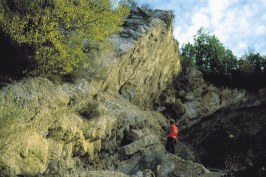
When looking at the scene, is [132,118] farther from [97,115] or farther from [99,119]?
[97,115]

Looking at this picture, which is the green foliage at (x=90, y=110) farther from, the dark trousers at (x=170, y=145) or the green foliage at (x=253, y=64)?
the green foliage at (x=253, y=64)

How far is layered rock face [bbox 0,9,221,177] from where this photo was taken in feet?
48.8

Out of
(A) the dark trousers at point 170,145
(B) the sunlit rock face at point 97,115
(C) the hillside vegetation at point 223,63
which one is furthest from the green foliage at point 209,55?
(A) the dark trousers at point 170,145

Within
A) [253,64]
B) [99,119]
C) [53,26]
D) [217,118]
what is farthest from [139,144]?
[253,64]

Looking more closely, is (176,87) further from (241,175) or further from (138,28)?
(241,175)

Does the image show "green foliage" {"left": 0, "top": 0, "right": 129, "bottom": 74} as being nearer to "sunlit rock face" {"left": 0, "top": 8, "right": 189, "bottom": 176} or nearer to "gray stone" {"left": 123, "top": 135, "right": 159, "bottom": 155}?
"sunlit rock face" {"left": 0, "top": 8, "right": 189, "bottom": 176}

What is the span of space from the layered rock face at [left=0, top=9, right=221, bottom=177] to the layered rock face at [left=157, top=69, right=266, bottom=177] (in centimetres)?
360

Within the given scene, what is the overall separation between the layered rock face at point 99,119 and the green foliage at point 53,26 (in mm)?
1164

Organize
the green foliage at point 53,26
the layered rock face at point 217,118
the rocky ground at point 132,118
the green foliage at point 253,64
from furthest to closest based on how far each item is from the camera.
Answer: the green foliage at point 253,64 < the layered rock face at point 217,118 < the green foliage at point 53,26 < the rocky ground at point 132,118

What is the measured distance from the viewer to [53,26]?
1742 cm

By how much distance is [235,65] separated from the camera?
41344 millimetres

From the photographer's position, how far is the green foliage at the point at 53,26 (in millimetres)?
16719

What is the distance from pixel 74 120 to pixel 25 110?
10.5 ft

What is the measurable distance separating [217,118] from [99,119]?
1770 centimetres
